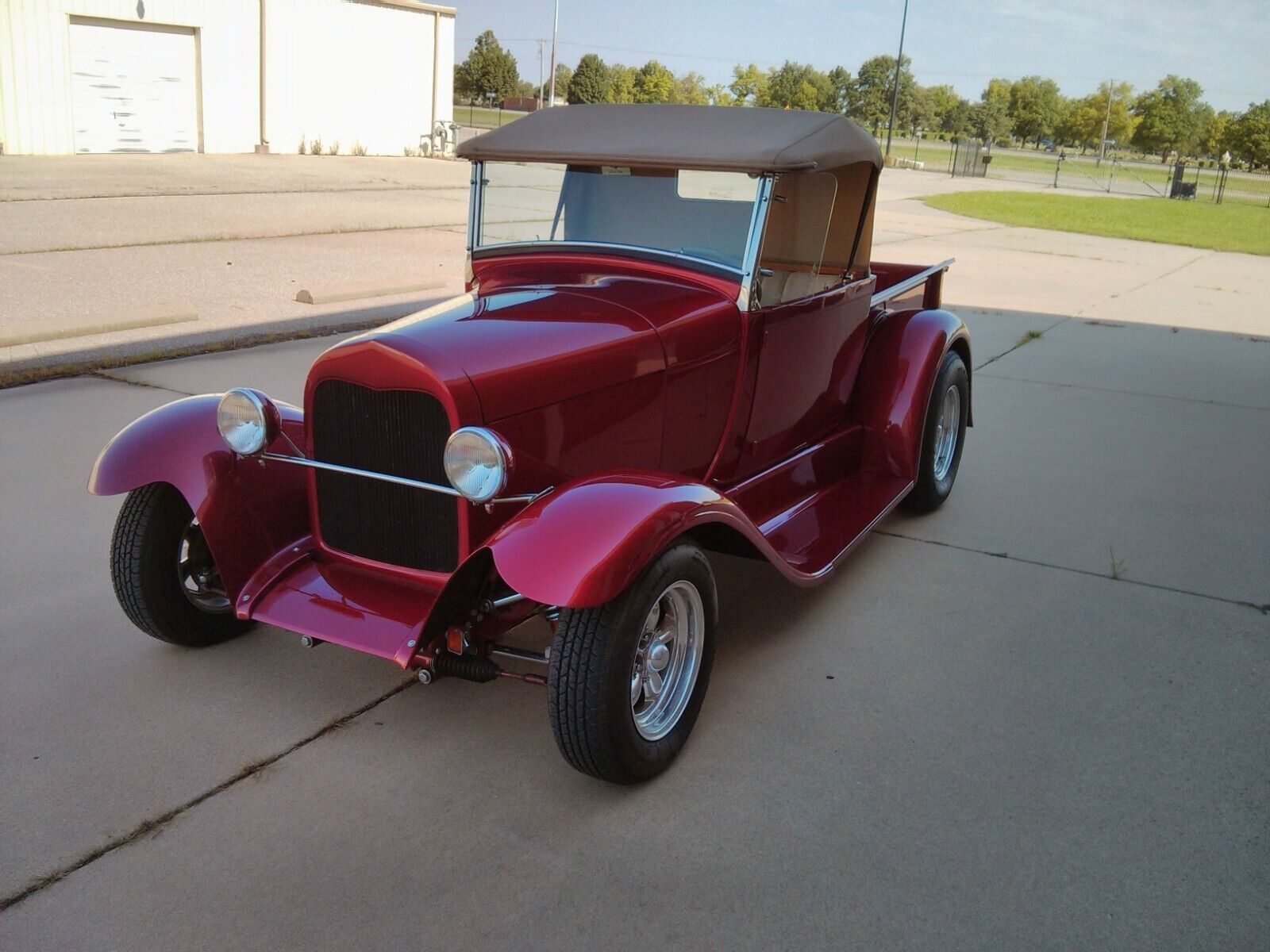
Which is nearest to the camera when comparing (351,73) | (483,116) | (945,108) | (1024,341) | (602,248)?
(602,248)

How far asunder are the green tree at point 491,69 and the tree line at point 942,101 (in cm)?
6

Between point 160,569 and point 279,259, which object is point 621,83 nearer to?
point 279,259

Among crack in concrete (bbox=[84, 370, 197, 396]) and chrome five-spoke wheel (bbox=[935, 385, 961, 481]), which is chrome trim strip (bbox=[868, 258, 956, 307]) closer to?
chrome five-spoke wheel (bbox=[935, 385, 961, 481])

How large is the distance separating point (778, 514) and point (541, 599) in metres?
1.71

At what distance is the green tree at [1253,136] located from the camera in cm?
6178

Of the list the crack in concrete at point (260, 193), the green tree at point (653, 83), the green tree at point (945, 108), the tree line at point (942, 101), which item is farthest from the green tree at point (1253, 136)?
the crack in concrete at point (260, 193)

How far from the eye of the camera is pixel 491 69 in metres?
56.5

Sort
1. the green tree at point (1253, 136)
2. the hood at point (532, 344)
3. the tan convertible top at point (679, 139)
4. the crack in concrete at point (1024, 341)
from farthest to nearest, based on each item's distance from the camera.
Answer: the green tree at point (1253, 136) → the crack in concrete at point (1024, 341) → the tan convertible top at point (679, 139) → the hood at point (532, 344)

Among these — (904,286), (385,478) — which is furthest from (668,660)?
(904,286)

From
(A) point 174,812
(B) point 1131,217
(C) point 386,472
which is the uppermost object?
(B) point 1131,217

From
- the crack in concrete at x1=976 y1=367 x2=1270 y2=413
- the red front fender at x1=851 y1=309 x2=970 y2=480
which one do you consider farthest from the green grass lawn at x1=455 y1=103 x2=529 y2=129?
the red front fender at x1=851 y1=309 x2=970 y2=480

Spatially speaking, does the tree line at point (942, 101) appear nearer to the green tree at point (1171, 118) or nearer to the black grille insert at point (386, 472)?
the green tree at point (1171, 118)

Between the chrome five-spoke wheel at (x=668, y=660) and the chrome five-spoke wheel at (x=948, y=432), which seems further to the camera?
the chrome five-spoke wheel at (x=948, y=432)

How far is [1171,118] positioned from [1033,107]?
19.0 metres
